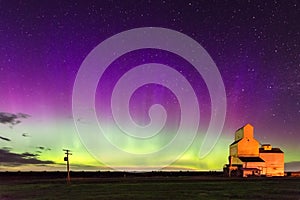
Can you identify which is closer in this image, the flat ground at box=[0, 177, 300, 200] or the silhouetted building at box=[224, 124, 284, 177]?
the flat ground at box=[0, 177, 300, 200]

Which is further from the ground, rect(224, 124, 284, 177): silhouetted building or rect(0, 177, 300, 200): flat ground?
rect(224, 124, 284, 177): silhouetted building

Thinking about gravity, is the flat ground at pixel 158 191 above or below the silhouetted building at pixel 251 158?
below

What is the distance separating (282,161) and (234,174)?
13.8 m

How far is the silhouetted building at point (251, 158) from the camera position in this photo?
9169 centimetres

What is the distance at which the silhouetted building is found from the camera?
91688 millimetres

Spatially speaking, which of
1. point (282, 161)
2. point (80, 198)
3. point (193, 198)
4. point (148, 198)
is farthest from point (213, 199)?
point (282, 161)

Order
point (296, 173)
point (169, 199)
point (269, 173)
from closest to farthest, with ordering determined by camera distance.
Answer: point (169, 199) < point (269, 173) < point (296, 173)

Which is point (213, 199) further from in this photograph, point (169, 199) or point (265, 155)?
point (265, 155)

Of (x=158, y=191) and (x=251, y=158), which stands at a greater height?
(x=251, y=158)

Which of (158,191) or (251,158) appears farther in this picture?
(251,158)

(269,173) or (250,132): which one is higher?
(250,132)

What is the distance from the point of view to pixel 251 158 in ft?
308

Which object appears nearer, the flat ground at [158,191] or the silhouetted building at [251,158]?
the flat ground at [158,191]

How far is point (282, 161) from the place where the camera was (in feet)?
322
